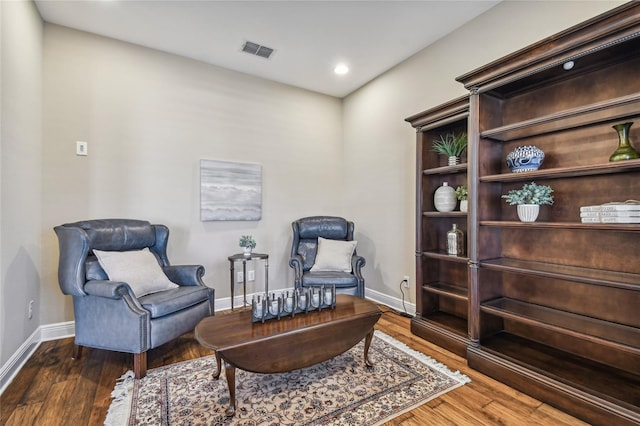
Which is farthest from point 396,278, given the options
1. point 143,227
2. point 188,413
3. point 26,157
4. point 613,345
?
point 26,157

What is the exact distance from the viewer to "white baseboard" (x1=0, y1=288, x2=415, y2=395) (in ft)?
6.76

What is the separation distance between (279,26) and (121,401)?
3271 millimetres

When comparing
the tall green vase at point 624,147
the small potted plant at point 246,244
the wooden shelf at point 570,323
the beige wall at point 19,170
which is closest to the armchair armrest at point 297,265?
the small potted plant at point 246,244

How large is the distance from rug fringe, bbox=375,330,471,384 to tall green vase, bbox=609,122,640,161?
5.58ft

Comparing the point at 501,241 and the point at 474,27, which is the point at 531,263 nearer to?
the point at 501,241

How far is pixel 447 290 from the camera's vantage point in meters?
2.70

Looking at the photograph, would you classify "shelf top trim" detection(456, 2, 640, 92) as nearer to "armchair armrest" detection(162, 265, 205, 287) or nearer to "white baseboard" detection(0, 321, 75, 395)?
"armchair armrest" detection(162, 265, 205, 287)

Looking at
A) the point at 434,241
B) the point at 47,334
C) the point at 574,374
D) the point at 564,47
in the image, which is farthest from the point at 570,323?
the point at 47,334

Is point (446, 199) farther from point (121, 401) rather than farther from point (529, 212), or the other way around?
point (121, 401)

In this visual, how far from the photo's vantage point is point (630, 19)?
5.03 feet

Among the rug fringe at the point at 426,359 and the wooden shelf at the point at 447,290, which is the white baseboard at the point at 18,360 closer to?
the rug fringe at the point at 426,359

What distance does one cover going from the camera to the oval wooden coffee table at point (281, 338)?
1.70 metres

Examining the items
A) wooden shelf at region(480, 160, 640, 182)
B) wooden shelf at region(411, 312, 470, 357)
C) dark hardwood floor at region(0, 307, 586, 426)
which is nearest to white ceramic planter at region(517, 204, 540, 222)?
wooden shelf at region(480, 160, 640, 182)

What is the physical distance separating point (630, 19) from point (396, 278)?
2834 mm
